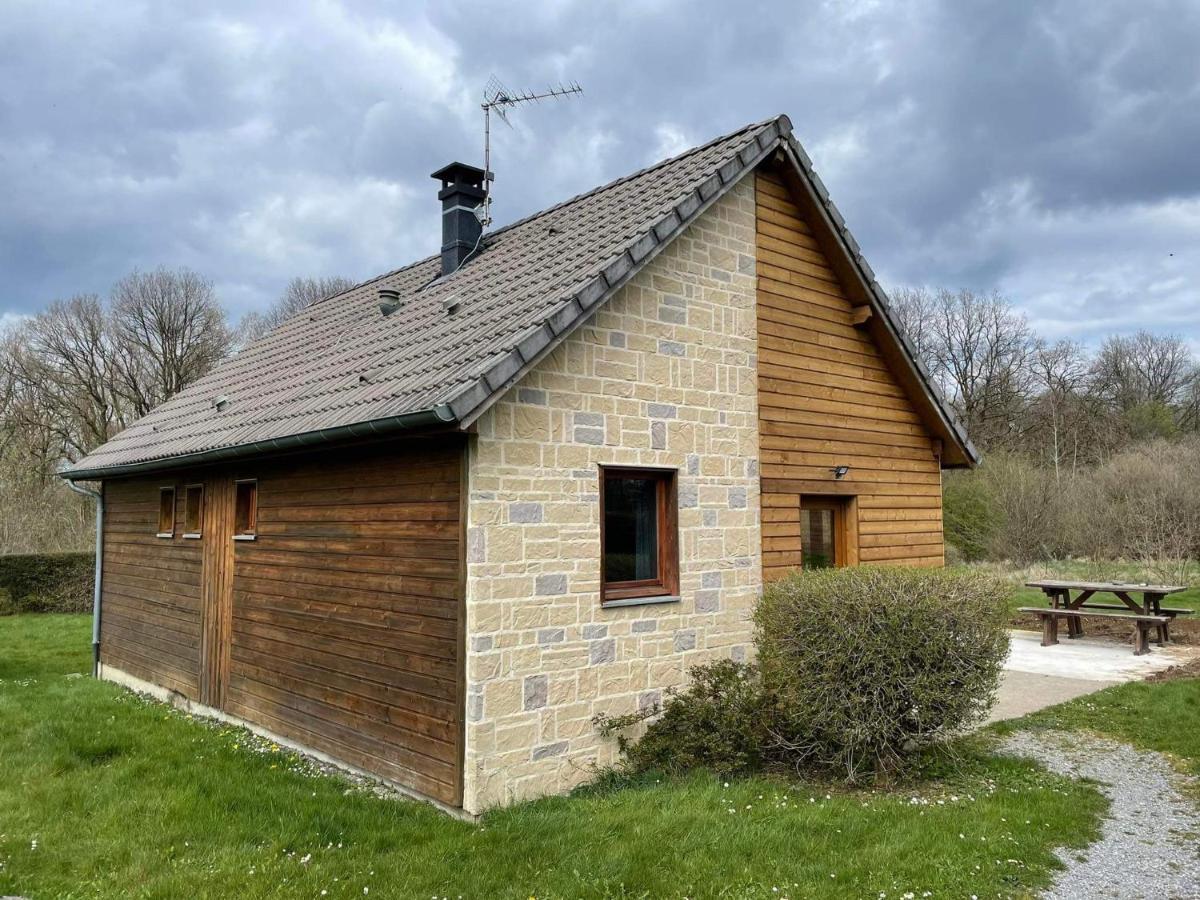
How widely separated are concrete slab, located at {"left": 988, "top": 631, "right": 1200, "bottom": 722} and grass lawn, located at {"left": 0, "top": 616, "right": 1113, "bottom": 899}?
2.96m

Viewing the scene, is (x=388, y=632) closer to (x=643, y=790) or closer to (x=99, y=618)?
(x=643, y=790)

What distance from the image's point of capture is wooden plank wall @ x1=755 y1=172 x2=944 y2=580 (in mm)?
8453

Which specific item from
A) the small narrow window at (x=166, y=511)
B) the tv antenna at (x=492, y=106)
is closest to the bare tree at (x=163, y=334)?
the small narrow window at (x=166, y=511)

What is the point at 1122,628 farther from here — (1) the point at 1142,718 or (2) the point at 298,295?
(2) the point at 298,295

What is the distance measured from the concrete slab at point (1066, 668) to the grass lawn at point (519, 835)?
2.96m

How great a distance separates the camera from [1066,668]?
11445mm

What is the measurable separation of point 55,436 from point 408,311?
23.9 m

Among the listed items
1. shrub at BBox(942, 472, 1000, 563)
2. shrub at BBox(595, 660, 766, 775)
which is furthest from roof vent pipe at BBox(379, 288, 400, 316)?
shrub at BBox(942, 472, 1000, 563)

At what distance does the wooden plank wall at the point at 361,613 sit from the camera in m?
6.08

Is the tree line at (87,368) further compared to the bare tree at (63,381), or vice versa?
the bare tree at (63,381)

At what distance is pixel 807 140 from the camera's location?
360 inches

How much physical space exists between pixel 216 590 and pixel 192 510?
1.36 m

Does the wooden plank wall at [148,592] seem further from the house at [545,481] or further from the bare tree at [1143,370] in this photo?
the bare tree at [1143,370]

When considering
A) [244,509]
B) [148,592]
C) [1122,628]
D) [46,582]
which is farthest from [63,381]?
[1122,628]
